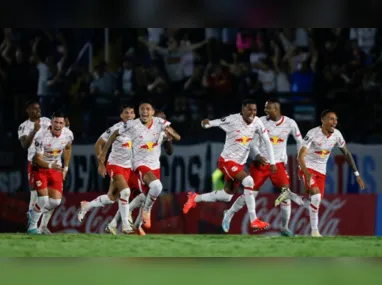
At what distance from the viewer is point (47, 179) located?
66.3 ft

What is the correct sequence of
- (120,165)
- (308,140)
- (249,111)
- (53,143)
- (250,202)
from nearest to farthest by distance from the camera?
(250,202), (249,111), (308,140), (53,143), (120,165)

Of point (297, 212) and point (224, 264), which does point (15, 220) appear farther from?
point (224, 264)

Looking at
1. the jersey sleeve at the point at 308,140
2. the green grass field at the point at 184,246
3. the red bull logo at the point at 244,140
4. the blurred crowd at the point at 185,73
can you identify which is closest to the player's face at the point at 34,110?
the green grass field at the point at 184,246

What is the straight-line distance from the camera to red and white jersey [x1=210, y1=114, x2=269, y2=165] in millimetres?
19672

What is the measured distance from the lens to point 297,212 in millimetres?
23625

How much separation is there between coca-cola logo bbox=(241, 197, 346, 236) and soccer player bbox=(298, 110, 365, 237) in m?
2.86

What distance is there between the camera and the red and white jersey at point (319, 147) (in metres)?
20.3

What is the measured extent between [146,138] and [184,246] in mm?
3502

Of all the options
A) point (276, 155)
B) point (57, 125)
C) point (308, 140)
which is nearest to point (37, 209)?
point (57, 125)

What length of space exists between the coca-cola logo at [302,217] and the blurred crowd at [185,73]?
6.29ft

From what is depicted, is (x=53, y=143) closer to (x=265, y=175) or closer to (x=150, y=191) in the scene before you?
(x=150, y=191)

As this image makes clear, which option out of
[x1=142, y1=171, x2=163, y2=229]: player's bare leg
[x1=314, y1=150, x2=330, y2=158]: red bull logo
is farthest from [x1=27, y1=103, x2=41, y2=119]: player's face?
[x1=314, y1=150, x2=330, y2=158]: red bull logo

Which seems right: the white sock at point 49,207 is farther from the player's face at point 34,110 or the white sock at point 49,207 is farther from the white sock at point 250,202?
the white sock at point 250,202

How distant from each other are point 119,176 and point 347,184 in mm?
5250
